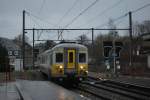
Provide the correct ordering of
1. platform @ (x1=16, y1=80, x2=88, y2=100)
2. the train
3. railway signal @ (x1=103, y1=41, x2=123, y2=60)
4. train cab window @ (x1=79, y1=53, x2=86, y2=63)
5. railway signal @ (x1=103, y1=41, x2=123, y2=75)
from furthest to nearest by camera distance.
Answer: railway signal @ (x1=103, y1=41, x2=123, y2=60)
railway signal @ (x1=103, y1=41, x2=123, y2=75)
train cab window @ (x1=79, y1=53, x2=86, y2=63)
the train
platform @ (x1=16, y1=80, x2=88, y2=100)

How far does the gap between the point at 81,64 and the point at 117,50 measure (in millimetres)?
9123

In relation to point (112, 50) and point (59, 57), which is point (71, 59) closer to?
point (59, 57)

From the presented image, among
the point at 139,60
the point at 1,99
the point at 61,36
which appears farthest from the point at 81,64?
the point at 139,60

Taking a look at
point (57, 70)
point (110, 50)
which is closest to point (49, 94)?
point (57, 70)

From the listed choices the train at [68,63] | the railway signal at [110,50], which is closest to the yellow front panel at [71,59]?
the train at [68,63]

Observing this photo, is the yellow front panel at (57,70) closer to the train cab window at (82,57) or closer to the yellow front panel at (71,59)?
the yellow front panel at (71,59)

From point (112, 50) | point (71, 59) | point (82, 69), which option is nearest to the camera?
point (71, 59)

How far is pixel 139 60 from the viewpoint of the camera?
5903 cm

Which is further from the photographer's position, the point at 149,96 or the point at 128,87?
the point at 128,87

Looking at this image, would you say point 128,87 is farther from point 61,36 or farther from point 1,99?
point 61,36

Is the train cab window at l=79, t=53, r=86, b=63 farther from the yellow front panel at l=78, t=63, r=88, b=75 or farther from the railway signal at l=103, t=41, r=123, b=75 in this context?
the railway signal at l=103, t=41, r=123, b=75

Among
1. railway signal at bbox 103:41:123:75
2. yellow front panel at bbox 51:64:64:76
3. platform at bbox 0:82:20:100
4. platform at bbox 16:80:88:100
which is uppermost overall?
railway signal at bbox 103:41:123:75

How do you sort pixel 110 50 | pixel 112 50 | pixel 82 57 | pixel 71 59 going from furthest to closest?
pixel 110 50 → pixel 112 50 → pixel 82 57 → pixel 71 59

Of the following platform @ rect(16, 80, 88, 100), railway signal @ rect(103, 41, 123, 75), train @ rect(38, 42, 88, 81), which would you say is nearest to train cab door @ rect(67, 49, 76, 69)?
train @ rect(38, 42, 88, 81)
